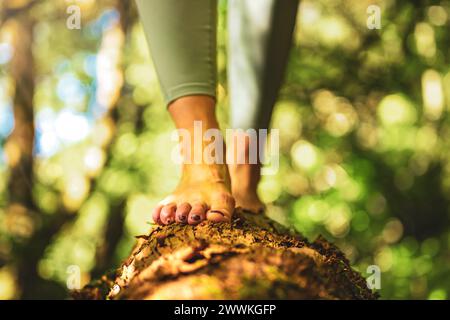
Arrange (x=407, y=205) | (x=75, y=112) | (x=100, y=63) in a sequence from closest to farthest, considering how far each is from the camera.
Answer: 1. (x=407, y=205)
2. (x=100, y=63)
3. (x=75, y=112)

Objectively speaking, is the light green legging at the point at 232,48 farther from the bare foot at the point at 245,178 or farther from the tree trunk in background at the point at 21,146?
the tree trunk in background at the point at 21,146

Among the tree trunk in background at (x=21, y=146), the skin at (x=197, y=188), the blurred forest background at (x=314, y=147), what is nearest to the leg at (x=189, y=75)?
the skin at (x=197, y=188)

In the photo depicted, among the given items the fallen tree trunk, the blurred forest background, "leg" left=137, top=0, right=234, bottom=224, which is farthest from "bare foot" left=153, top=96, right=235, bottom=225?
the blurred forest background

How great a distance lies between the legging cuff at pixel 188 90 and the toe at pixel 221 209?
0.95ft

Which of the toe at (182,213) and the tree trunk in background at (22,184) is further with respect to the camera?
the tree trunk in background at (22,184)

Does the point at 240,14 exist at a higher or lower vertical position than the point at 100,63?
lower

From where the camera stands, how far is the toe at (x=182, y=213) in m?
1.33

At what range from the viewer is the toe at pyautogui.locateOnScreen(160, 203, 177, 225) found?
→ 1354 millimetres

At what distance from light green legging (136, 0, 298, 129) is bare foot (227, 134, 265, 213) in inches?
4.4

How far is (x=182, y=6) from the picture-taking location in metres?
1.42

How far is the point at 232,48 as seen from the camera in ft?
6.39
